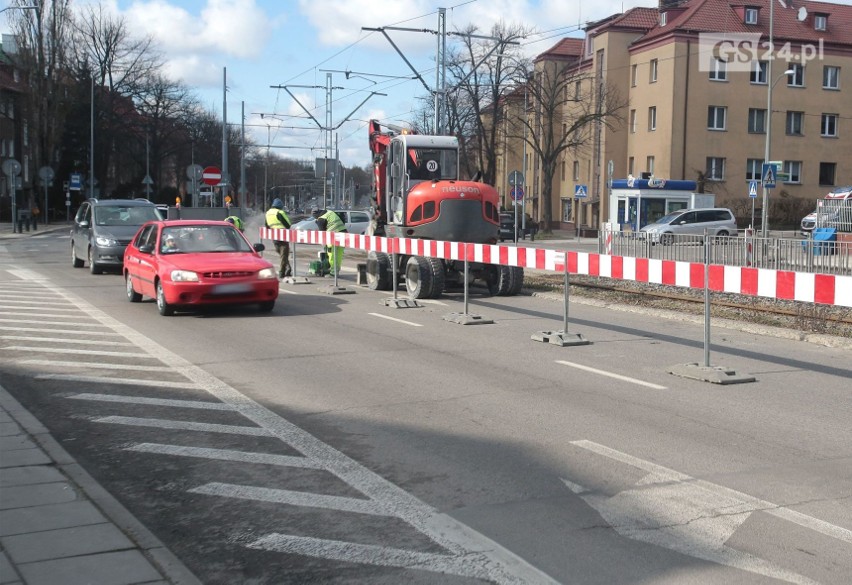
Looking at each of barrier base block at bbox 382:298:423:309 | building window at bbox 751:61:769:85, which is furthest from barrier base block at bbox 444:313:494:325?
building window at bbox 751:61:769:85

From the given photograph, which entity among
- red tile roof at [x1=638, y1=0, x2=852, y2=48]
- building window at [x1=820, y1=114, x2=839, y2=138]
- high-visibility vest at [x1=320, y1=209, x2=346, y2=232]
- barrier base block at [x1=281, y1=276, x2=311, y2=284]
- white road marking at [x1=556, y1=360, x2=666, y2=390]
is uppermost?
red tile roof at [x1=638, y1=0, x2=852, y2=48]

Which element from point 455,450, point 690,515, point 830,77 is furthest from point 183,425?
point 830,77

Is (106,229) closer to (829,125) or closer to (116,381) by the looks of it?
(116,381)

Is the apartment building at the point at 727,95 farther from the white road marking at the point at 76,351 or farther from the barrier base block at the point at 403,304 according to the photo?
the white road marking at the point at 76,351

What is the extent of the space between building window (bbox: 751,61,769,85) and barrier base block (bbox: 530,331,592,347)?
49582 millimetres

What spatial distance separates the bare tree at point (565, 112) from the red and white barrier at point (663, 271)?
39710 mm

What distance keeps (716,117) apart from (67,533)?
5662cm

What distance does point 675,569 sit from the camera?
4.56 metres

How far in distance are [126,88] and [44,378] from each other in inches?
2851

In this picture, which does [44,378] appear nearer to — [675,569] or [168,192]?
[675,569]

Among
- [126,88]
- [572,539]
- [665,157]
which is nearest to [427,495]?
[572,539]

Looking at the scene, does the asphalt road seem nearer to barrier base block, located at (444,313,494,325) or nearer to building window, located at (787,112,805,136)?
barrier base block, located at (444,313,494,325)

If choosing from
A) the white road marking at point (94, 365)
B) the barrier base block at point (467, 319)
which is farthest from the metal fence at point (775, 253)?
the white road marking at point (94, 365)

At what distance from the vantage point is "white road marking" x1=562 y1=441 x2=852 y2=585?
477cm
